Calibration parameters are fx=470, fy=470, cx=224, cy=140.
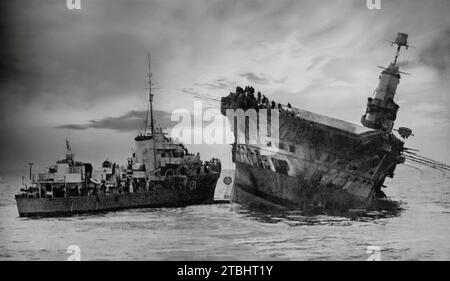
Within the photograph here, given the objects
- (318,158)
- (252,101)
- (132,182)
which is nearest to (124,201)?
(132,182)

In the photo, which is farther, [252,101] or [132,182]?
[132,182]

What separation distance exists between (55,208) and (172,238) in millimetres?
9773

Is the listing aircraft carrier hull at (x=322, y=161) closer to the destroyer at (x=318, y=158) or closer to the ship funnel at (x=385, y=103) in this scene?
the destroyer at (x=318, y=158)

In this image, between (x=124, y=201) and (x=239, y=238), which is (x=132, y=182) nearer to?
(x=124, y=201)

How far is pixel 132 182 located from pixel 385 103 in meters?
12.3

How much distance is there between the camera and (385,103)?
65.0 ft

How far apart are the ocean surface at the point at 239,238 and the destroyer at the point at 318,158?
1.61 m

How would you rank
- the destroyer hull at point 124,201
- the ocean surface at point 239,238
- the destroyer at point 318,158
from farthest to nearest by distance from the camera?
the destroyer hull at point 124,201
the destroyer at point 318,158
the ocean surface at point 239,238

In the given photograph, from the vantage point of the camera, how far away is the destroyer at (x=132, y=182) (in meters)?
20.9

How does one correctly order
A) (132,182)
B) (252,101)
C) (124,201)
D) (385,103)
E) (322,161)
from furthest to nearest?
(132,182) < (124,201) < (385,103) < (252,101) < (322,161)

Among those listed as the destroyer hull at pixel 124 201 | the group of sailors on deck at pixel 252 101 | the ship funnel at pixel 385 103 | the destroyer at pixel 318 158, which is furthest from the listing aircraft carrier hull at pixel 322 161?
the destroyer hull at pixel 124 201

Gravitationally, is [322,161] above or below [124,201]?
above
